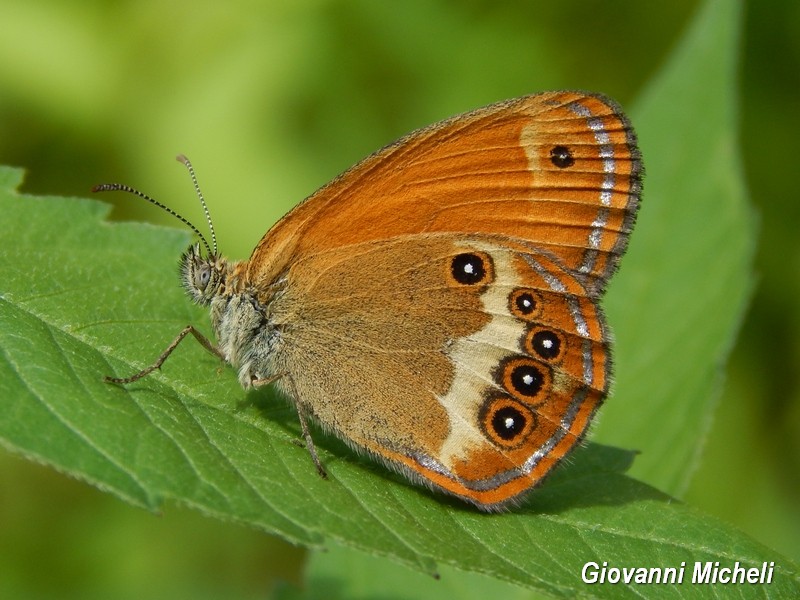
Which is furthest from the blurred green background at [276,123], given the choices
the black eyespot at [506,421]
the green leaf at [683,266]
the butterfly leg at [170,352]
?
the black eyespot at [506,421]

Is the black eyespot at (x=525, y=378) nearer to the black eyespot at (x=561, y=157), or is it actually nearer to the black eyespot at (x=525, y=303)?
the black eyespot at (x=525, y=303)

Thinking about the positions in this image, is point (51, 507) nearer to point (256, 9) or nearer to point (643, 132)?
point (256, 9)

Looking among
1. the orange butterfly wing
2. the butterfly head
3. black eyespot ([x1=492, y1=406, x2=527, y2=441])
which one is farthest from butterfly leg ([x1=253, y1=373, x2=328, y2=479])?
black eyespot ([x1=492, y1=406, x2=527, y2=441])

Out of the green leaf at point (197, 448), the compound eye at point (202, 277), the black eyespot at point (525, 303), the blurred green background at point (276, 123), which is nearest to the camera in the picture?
the green leaf at point (197, 448)

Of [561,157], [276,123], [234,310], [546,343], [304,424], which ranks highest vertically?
[561,157]

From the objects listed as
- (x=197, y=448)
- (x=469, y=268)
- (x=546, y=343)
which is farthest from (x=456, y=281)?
(x=197, y=448)

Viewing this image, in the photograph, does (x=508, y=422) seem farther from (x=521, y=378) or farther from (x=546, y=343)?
(x=546, y=343)

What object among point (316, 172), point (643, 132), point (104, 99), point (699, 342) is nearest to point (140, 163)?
point (104, 99)
